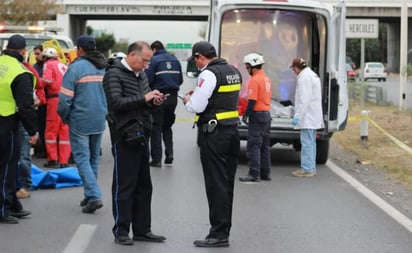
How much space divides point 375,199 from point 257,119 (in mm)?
2328

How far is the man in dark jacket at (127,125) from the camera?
24.2ft

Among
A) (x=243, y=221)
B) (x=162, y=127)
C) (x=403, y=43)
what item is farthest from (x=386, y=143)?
(x=243, y=221)

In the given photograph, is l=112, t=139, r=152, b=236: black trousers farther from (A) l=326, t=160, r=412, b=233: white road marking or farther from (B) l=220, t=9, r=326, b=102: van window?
(B) l=220, t=9, r=326, b=102: van window

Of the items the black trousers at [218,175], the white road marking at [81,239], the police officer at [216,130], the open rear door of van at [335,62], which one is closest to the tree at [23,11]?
the open rear door of van at [335,62]

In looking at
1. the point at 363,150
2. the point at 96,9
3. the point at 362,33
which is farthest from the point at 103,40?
the point at 363,150

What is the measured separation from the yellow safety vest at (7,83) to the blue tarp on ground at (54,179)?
8.17 feet

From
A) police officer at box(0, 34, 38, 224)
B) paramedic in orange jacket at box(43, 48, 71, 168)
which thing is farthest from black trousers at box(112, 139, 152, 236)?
paramedic in orange jacket at box(43, 48, 71, 168)

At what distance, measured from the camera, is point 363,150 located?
1553 centimetres

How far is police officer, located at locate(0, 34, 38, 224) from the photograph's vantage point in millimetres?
8164

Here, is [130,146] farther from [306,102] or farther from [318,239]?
[306,102]

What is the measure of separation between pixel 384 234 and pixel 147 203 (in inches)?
98.6

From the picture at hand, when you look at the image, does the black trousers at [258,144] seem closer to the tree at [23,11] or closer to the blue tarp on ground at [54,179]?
the blue tarp on ground at [54,179]

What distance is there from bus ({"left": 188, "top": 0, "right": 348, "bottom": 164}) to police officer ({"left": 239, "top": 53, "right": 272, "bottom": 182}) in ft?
3.02

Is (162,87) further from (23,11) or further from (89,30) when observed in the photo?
(89,30)
